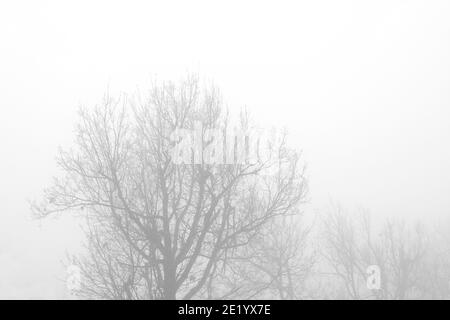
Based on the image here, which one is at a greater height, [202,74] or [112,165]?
[202,74]

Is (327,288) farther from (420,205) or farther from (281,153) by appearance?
(420,205)

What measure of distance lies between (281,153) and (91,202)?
579 centimetres

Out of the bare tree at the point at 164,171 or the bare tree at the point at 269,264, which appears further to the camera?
the bare tree at the point at 269,264

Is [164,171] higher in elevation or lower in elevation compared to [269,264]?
higher

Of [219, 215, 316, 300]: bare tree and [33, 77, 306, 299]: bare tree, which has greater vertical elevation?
[33, 77, 306, 299]: bare tree

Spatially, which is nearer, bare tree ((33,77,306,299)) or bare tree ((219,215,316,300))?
bare tree ((33,77,306,299))

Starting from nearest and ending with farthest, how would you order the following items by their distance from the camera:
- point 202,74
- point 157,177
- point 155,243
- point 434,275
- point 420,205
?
point 155,243 < point 157,177 < point 202,74 < point 434,275 < point 420,205

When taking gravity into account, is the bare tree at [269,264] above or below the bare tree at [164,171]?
below

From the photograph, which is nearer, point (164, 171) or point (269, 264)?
point (164, 171)
